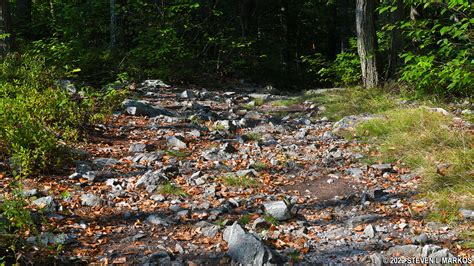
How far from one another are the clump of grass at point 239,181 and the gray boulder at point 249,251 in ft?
5.16

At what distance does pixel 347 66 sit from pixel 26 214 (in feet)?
34.0

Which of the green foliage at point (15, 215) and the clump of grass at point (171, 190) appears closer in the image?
the green foliage at point (15, 215)

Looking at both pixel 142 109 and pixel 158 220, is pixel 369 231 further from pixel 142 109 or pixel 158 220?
pixel 142 109

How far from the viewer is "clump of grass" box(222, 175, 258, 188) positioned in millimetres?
5188

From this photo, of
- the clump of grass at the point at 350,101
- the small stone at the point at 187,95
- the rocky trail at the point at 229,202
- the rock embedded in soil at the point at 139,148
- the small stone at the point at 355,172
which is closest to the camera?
the rocky trail at the point at 229,202

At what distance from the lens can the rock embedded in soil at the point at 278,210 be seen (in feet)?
14.0

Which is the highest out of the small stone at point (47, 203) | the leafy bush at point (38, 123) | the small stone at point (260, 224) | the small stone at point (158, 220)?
the leafy bush at point (38, 123)

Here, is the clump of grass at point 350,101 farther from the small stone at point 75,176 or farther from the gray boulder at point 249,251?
the gray boulder at point 249,251

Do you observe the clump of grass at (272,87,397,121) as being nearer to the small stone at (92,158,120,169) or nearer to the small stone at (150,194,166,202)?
the small stone at (92,158,120,169)

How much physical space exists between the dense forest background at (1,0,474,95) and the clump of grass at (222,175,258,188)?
351 cm

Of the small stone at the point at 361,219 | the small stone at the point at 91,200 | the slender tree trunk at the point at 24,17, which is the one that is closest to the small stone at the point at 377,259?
the small stone at the point at 361,219

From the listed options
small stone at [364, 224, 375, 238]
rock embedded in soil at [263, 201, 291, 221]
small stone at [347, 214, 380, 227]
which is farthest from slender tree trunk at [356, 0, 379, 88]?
small stone at [364, 224, 375, 238]

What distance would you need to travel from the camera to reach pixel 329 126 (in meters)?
8.10

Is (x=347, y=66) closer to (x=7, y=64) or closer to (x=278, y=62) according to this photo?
(x=278, y=62)
